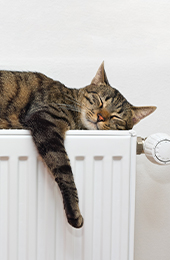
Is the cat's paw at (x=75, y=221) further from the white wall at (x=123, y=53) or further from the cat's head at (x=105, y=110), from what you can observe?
the white wall at (x=123, y=53)

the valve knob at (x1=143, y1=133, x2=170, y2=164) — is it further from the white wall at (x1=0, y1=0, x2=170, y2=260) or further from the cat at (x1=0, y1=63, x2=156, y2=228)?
the white wall at (x1=0, y1=0, x2=170, y2=260)

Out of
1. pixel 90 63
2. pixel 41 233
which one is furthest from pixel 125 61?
pixel 41 233

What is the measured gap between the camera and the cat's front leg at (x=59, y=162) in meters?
0.58

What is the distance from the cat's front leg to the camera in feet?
1.90

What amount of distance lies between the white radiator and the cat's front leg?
0.08 ft

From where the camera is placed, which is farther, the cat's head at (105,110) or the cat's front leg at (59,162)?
the cat's head at (105,110)

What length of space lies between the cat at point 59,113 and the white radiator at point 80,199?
0.04 meters

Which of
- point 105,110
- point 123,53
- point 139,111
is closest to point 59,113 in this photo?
point 105,110

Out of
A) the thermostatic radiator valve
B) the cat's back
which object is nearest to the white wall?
the cat's back

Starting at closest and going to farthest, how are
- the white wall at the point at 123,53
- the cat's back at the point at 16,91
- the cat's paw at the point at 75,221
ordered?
1. the cat's paw at the point at 75,221
2. the cat's back at the point at 16,91
3. the white wall at the point at 123,53

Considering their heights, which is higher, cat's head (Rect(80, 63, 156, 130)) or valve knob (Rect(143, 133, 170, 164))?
cat's head (Rect(80, 63, 156, 130))

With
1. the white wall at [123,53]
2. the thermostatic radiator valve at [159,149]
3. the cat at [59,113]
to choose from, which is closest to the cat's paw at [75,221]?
the cat at [59,113]

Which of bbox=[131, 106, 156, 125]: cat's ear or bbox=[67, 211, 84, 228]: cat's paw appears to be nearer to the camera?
bbox=[67, 211, 84, 228]: cat's paw

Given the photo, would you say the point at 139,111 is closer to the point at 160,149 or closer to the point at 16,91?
the point at 160,149
